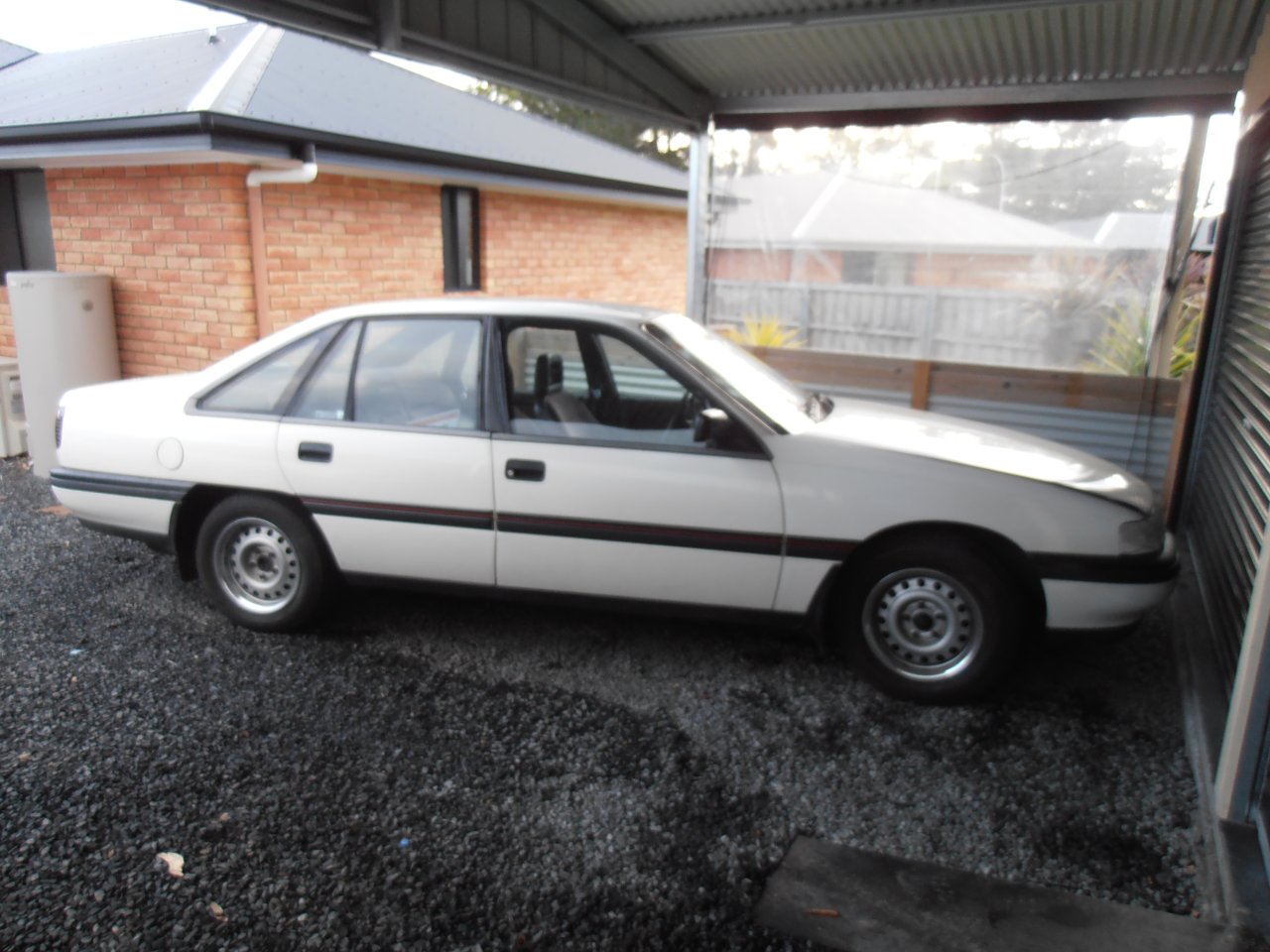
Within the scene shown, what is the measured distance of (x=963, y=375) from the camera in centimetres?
768

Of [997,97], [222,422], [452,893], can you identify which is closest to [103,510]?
[222,422]

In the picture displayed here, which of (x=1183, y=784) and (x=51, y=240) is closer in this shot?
(x=1183, y=784)

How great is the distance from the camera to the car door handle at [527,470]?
4.18 metres

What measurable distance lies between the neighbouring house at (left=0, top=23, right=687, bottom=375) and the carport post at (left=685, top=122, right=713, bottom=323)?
95.1 inches

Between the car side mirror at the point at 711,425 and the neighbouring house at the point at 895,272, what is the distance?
5.28m

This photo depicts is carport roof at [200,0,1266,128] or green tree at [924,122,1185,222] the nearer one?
carport roof at [200,0,1266,128]

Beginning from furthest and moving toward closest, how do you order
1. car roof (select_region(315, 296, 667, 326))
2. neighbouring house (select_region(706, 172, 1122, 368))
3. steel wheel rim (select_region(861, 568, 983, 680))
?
1. neighbouring house (select_region(706, 172, 1122, 368))
2. car roof (select_region(315, 296, 667, 326))
3. steel wheel rim (select_region(861, 568, 983, 680))

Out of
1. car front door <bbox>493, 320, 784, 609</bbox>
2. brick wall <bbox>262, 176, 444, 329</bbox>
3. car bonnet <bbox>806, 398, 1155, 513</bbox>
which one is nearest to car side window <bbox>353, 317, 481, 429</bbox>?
car front door <bbox>493, 320, 784, 609</bbox>

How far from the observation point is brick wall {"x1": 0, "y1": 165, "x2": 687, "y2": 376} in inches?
318

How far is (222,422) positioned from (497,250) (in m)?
7.45

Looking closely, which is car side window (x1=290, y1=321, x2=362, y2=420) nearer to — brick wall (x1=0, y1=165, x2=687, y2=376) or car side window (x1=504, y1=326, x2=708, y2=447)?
car side window (x1=504, y1=326, x2=708, y2=447)

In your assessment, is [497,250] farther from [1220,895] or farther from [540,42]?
[1220,895]

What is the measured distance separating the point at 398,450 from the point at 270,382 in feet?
2.65

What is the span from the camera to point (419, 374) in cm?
446
